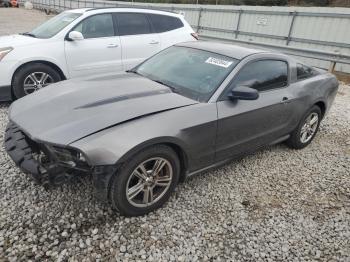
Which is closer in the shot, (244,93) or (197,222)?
(197,222)

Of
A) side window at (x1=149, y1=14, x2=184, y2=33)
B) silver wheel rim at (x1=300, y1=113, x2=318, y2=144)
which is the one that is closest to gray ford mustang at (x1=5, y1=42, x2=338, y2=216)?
silver wheel rim at (x1=300, y1=113, x2=318, y2=144)

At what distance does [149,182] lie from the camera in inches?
111

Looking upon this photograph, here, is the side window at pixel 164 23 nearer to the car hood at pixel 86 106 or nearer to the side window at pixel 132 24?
the side window at pixel 132 24

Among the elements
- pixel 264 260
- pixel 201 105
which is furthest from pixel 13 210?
pixel 264 260

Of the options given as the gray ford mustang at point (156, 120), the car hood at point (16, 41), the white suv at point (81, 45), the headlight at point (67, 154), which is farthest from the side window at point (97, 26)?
the headlight at point (67, 154)

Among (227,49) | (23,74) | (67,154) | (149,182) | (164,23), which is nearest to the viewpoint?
(67,154)

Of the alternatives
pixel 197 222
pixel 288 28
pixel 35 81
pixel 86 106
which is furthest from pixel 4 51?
pixel 288 28

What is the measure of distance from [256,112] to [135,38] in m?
3.77

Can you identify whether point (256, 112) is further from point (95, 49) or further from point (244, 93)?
point (95, 49)

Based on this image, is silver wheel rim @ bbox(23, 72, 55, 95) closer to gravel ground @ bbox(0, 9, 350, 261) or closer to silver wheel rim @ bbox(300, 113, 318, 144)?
gravel ground @ bbox(0, 9, 350, 261)

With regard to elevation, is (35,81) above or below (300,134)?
above

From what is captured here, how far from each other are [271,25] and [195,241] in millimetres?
11351

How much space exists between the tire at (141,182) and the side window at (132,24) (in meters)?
4.14

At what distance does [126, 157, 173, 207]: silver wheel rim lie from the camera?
8.98 feet
